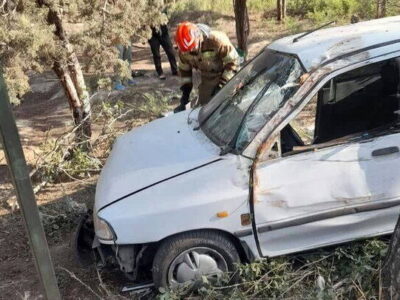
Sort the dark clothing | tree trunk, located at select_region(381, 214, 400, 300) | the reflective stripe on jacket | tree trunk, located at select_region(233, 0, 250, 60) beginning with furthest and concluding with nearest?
the dark clothing < tree trunk, located at select_region(233, 0, 250, 60) < the reflective stripe on jacket < tree trunk, located at select_region(381, 214, 400, 300)

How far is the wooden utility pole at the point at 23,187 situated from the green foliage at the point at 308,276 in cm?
98

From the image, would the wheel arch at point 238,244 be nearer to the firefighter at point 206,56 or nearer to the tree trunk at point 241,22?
the firefighter at point 206,56

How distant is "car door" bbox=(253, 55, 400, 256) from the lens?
3312mm

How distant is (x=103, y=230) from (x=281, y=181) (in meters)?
1.17

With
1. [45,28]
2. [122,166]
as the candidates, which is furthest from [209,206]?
[45,28]

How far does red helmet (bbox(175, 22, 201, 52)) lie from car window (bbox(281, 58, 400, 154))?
193 cm

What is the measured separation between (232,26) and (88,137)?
890cm

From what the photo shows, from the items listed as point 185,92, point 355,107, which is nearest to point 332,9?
point 185,92

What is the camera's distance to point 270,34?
13.2m

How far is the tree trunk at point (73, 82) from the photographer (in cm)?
685

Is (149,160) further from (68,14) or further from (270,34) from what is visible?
(270,34)

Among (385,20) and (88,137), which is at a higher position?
(385,20)

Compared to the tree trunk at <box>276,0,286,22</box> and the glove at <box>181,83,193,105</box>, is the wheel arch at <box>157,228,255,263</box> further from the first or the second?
the tree trunk at <box>276,0,286,22</box>

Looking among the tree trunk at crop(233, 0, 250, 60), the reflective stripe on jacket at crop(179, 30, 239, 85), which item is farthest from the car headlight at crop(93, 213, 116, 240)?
the tree trunk at crop(233, 0, 250, 60)
